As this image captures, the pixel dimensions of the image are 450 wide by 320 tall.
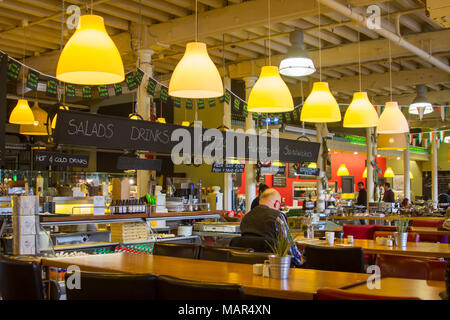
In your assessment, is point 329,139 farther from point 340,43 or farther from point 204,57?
point 204,57

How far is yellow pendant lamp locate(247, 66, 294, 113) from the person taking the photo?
17.0ft

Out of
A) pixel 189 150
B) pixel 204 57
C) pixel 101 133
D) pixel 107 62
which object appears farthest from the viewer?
pixel 189 150

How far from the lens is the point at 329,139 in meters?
19.7

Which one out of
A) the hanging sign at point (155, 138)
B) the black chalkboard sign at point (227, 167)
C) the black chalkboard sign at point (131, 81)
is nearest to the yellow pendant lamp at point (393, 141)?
the hanging sign at point (155, 138)

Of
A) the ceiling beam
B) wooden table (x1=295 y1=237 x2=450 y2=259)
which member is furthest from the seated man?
the ceiling beam

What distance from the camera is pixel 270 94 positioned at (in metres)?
5.20

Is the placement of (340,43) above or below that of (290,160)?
above

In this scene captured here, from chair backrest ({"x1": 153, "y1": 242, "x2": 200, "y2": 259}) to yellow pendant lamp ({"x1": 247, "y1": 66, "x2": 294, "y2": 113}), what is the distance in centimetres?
151

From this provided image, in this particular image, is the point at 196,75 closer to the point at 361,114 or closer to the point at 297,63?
the point at 297,63

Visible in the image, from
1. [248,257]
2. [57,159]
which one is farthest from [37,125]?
[248,257]

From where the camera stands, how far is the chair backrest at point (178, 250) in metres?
4.69

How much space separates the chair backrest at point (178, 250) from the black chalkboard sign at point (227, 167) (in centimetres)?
846
